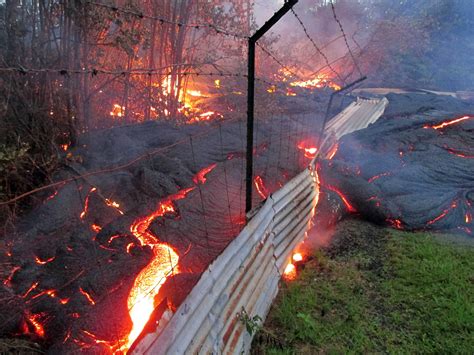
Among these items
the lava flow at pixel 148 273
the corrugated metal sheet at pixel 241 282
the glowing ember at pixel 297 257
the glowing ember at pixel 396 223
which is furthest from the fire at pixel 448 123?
the lava flow at pixel 148 273

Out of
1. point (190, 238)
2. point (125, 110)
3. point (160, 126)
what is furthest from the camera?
point (125, 110)

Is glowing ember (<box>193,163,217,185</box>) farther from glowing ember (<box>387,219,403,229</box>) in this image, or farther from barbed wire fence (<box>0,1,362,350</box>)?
glowing ember (<box>387,219,403,229</box>)

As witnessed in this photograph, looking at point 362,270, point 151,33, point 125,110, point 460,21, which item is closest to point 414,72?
point 460,21

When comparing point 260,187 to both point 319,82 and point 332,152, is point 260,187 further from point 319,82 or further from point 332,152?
point 319,82

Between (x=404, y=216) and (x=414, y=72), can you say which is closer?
(x=404, y=216)

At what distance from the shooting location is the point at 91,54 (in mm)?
8648

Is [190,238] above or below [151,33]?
below

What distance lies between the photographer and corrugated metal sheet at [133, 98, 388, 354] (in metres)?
2.37

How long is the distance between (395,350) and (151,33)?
35.5 ft

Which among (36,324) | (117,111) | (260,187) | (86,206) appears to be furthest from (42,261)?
(117,111)

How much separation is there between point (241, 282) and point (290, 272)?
1587 millimetres

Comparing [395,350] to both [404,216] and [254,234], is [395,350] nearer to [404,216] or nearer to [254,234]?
[254,234]

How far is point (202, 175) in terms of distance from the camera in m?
6.19

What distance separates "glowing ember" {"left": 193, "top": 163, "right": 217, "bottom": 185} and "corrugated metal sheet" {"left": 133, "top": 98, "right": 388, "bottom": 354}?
177cm
